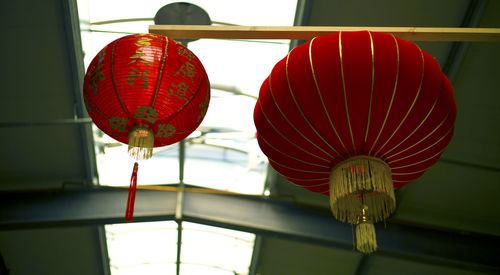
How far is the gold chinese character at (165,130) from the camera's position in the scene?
272 centimetres

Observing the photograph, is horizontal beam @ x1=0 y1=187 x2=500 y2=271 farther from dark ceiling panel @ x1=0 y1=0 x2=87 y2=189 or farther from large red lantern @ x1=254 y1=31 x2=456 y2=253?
large red lantern @ x1=254 y1=31 x2=456 y2=253

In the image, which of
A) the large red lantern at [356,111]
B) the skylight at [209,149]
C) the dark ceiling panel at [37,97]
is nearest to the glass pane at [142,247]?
the skylight at [209,149]

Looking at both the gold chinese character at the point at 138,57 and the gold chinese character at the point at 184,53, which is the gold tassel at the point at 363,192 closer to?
the gold chinese character at the point at 184,53

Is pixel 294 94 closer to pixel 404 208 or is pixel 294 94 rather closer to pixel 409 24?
pixel 409 24

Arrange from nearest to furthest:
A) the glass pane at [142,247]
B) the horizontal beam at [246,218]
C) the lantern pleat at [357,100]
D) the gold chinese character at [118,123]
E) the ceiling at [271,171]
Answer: the lantern pleat at [357,100]
the gold chinese character at [118,123]
the ceiling at [271,171]
the horizontal beam at [246,218]
the glass pane at [142,247]

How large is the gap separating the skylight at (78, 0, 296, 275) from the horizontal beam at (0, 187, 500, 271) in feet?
1.64

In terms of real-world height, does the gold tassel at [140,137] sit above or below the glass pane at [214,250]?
above

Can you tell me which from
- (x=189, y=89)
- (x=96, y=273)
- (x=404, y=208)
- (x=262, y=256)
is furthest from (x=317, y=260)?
(x=189, y=89)

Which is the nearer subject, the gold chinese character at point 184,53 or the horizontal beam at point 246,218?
the gold chinese character at point 184,53

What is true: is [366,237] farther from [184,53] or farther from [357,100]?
[184,53]

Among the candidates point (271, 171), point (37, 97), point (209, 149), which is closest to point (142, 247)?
point (209, 149)

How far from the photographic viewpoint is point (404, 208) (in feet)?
18.3

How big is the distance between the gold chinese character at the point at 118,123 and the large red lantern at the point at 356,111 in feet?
2.40

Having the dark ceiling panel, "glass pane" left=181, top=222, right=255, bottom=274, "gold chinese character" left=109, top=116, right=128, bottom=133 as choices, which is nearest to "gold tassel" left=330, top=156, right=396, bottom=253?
"gold chinese character" left=109, top=116, right=128, bottom=133
